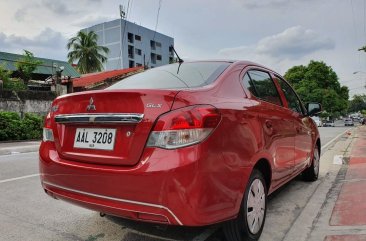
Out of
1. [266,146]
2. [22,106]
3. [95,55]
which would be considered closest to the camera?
[266,146]

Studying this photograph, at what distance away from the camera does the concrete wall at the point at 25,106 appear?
1814 cm

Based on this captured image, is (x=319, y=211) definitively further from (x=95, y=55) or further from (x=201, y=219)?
(x=95, y=55)

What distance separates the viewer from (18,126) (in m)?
16.5

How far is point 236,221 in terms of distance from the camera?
3.13m

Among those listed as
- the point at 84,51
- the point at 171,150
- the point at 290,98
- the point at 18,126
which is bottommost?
the point at 18,126

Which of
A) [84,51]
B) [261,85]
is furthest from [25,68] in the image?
[261,85]

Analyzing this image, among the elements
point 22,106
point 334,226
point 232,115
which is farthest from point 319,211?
point 22,106

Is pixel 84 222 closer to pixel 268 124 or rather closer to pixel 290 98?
pixel 268 124

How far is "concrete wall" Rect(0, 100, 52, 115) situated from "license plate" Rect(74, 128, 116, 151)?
55.1ft

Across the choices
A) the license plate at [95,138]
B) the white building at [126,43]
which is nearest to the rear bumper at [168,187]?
the license plate at [95,138]

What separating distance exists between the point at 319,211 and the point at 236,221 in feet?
5.57

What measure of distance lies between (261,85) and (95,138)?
6.40 feet

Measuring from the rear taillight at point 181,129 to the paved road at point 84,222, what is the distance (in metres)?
1.07

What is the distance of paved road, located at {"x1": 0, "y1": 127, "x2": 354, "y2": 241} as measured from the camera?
140 inches
